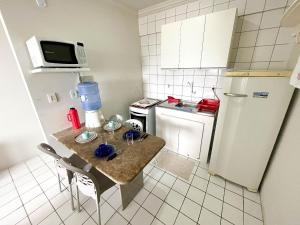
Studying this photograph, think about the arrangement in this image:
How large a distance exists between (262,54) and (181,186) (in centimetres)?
187

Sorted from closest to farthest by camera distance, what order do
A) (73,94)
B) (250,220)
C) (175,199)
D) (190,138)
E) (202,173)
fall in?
1. (250,220)
2. (175,199)
3. (73,94)
4. (202,173)
5. (190,138)

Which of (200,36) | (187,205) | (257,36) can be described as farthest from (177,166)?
(257,36)

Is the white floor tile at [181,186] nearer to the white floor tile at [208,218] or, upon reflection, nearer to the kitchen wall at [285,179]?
the white floor tile at [208,218]

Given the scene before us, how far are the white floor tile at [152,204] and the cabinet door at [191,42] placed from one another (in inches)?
65.9

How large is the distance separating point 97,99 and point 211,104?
1544 mm

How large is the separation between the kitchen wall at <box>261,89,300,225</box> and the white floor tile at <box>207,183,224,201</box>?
37 centimetres

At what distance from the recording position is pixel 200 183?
1598 mm

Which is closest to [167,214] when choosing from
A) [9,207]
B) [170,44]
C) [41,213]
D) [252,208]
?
[252,208]

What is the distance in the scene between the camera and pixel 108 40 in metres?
1.93

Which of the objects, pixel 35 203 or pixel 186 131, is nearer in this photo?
pixel 35 203

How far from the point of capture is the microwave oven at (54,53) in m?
1.15

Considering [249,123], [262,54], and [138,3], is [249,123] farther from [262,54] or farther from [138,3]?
[138,3]

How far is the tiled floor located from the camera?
1234 millimetres

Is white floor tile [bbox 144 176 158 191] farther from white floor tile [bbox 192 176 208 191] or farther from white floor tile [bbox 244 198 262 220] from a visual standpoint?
white floor tile [bbox 244 198 262 220]
